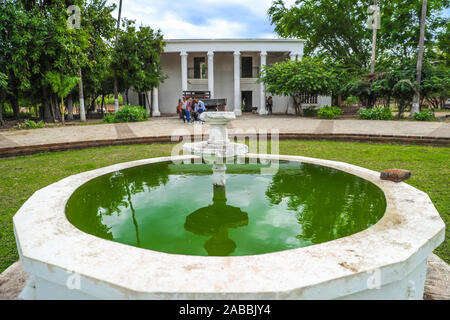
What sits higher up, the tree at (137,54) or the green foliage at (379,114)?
the tree at (137,54)

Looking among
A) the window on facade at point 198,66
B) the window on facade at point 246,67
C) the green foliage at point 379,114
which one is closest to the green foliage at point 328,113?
the green foliage at point 379,114

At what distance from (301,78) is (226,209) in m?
16.1

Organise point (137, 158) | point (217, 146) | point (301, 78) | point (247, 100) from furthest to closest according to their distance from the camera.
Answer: point (247, 100) → point (301, 78) → point (137, 158) → point (217, 146)

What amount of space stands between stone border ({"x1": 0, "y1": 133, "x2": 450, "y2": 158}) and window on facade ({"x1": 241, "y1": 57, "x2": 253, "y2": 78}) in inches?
626

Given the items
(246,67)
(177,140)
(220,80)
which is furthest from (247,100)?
(177,140)

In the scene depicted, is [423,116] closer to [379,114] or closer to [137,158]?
[379,114]

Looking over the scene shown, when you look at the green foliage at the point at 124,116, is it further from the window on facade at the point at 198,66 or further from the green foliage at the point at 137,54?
the window on facade at the point at 198,66

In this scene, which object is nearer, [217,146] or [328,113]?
[217,146]

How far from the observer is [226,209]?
3.46 metres

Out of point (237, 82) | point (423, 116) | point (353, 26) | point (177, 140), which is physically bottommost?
point (177, 140)

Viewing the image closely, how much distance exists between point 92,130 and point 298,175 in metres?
11.2

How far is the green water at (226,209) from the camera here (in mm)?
2688

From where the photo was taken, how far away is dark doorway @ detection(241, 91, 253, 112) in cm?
2672

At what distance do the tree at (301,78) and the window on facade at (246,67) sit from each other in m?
6.67
